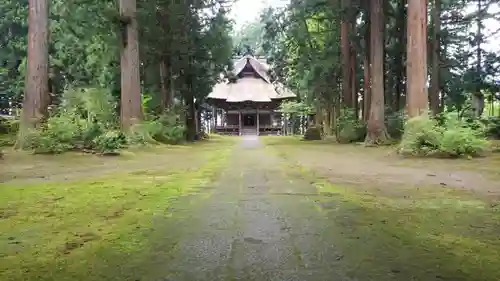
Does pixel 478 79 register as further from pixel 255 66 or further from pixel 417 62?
pixel 255 66

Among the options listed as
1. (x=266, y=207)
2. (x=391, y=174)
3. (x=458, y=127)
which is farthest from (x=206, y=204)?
(x=458, y=127)

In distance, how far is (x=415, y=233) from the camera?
4.09 metres

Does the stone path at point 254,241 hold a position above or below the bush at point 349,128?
below

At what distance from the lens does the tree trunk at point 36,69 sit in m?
13.8

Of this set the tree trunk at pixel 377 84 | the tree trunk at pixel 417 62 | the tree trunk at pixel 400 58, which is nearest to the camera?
the tree trunk at pixel 417 62

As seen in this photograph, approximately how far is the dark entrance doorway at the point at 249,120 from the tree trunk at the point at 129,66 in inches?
1512

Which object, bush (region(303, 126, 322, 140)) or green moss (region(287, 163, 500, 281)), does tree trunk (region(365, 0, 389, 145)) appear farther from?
bush (region(303, 126, 322, 140))

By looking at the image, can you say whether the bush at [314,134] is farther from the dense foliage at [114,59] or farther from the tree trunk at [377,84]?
the tree trunk at [377,84]

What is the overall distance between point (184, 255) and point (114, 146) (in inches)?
414

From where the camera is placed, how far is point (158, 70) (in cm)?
2752

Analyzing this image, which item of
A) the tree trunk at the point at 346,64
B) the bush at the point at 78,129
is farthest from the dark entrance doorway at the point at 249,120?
the bush at the point at 78,129

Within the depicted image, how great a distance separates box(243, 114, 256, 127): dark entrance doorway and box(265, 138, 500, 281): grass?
1949 inches

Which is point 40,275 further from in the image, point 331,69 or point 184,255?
point 331,69

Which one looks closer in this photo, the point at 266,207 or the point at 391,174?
the point at 266,207
